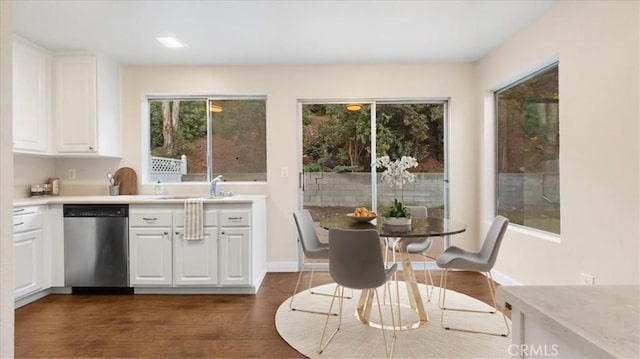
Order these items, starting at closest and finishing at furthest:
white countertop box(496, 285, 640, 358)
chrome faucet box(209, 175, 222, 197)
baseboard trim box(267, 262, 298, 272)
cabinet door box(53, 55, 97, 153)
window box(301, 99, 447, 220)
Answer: white countertop box(496, 285, 640, 358)
cabinet door box(53, 55, 97, 153)
chrome faucet box(209, 175, 222, 197)
baseboard trim box(267, 262, 298, 272)
window box(301, 99, 447, 220)

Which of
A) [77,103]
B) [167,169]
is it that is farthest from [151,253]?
[77,103]

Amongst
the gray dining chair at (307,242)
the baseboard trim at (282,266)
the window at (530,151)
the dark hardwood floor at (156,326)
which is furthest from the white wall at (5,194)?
the window at (530,151)

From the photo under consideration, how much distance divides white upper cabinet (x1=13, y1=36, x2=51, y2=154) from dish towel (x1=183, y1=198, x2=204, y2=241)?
1.67 meters

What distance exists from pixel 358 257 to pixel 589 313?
1411 millimetres

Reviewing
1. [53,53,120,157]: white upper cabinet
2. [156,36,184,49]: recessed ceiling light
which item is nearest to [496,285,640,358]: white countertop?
[156,36,184,49]: recessed ceiling light

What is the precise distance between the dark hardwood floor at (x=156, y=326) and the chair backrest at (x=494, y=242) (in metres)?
0.79

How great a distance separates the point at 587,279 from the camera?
2.38 metres

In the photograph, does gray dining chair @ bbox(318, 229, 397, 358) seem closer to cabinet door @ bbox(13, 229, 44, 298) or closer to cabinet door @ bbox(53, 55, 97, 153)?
cabinet door @ bbox(13, 229, 44, 298)

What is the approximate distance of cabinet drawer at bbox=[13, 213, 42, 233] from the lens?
2.89 m

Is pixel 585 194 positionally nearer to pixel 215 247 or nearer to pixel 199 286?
pixel 215 247

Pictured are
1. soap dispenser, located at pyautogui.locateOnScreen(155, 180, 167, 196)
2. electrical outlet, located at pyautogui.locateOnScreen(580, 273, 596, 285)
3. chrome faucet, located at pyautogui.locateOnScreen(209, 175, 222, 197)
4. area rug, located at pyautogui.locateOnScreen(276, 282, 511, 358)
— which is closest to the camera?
area rug, located at pyautogui.locateOnScreen(276, 282, 511, 358)

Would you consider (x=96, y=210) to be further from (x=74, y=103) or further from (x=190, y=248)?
(x=74, y=103)

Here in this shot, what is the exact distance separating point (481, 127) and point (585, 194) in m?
1.63

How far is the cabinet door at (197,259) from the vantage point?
10.5 feet
